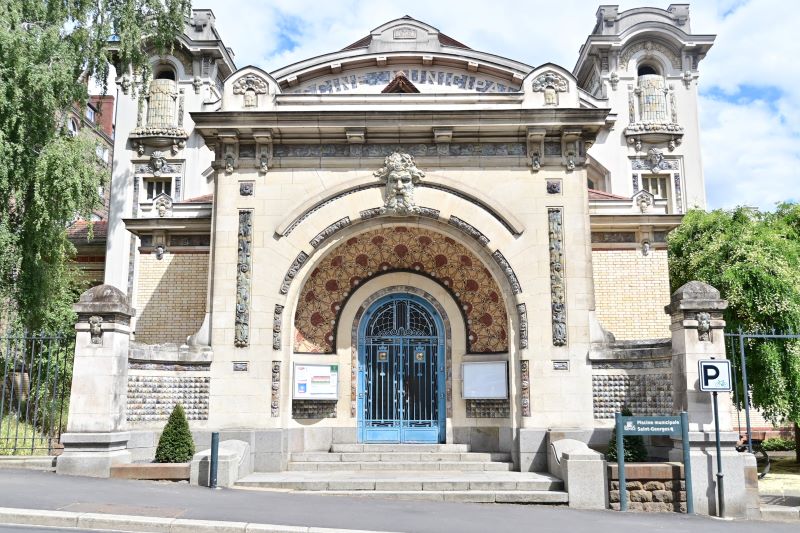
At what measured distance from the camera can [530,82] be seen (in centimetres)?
1539

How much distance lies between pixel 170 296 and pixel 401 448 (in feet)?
24.9

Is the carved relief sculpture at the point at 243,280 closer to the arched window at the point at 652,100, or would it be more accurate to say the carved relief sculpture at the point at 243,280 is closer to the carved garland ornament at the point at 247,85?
the carved garland ornament at the point at 247,85

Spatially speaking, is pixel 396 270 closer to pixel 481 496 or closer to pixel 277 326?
pixel 277 326

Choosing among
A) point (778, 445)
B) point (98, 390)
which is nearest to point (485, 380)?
point (98, 390)

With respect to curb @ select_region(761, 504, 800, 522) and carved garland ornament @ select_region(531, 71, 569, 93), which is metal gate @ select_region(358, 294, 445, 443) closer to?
carved garland ornament @ select_region(531, 71, 569, 93)

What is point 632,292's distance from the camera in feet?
59.8

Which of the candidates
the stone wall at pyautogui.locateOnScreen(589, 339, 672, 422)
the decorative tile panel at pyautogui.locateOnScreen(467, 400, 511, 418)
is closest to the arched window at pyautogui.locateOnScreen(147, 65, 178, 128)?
the decorative tile panel at pyautogui.locateOnScreen(467, 400, 511, 418)

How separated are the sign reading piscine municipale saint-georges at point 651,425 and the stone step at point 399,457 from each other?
11.5 feet

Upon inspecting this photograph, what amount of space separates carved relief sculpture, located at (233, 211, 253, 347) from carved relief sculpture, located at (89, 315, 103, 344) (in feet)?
8.84

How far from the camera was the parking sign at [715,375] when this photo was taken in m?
11.8

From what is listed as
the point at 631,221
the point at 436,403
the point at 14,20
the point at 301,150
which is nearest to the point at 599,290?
the point at 631,221

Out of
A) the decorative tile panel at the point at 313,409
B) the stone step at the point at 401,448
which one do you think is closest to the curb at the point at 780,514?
the stone step at the point at 401,448

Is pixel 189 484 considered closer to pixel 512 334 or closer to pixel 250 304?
pixel 250 304

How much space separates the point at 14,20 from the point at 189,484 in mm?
12543
